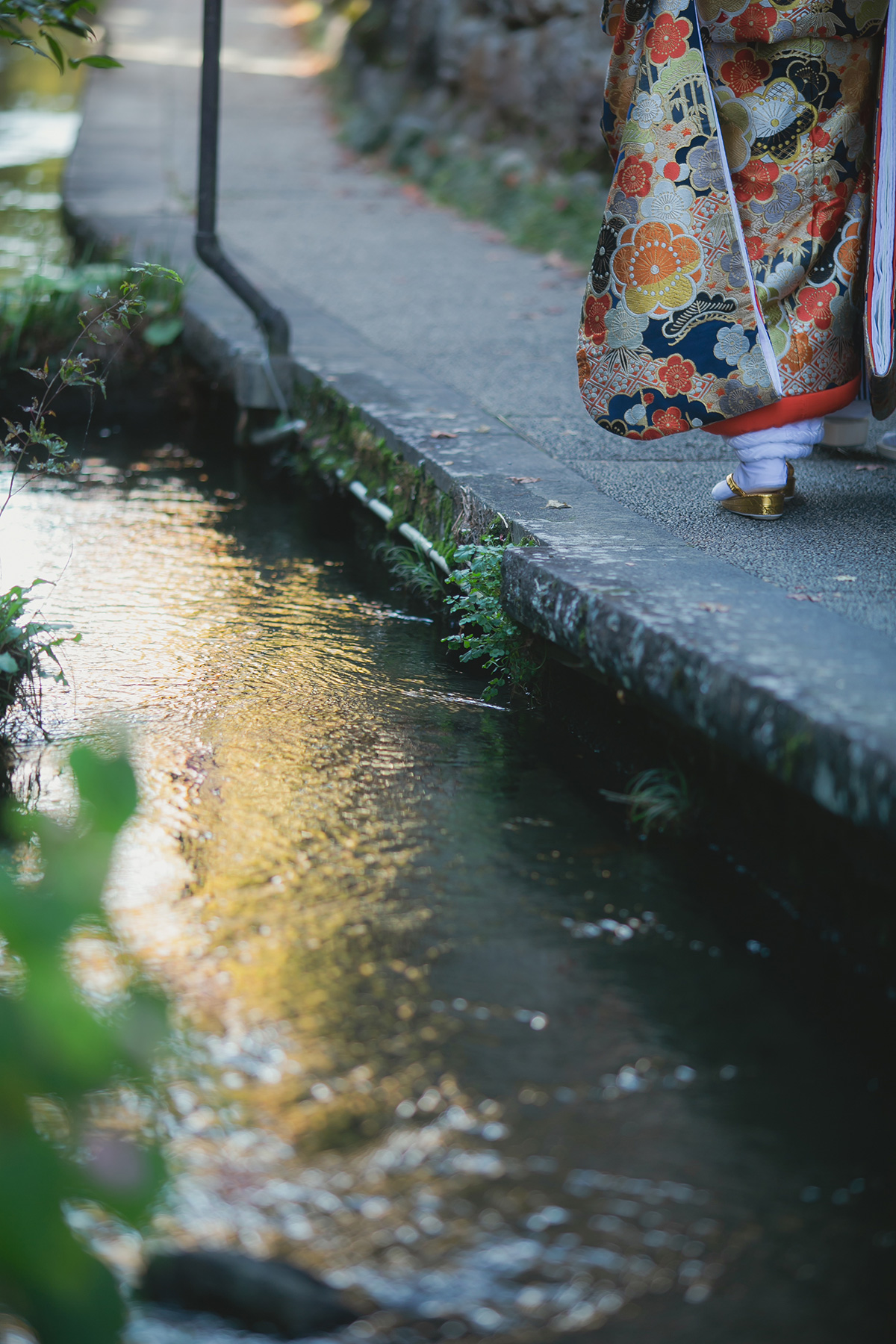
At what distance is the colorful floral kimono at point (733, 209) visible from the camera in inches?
98.0

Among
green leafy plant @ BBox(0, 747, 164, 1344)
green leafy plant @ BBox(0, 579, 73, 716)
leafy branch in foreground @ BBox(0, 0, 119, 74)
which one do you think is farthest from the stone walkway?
green leafy plant @ BBox(0, 747, 164, 1344)

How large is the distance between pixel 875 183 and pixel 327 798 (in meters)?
1.59

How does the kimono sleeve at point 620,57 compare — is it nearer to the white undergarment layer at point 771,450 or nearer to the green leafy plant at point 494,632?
the white undergarment layer at point 771,450

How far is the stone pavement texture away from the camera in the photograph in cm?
174

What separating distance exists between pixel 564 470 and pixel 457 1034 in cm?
173

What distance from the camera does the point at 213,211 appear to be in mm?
3975

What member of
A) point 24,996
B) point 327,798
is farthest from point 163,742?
point 24,996

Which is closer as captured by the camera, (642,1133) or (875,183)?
(642,1133)

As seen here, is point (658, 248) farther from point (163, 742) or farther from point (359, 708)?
point (163, 742)

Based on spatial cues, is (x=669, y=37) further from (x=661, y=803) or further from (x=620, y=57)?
(x=661, y=803)

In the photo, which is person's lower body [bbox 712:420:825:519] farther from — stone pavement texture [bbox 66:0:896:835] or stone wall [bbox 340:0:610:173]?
stone wall [bbox 340:0:610:173]

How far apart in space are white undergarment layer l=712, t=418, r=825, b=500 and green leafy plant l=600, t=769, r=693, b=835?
854mm

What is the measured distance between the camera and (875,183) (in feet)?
8.20

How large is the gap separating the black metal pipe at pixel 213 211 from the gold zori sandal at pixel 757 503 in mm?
1797
